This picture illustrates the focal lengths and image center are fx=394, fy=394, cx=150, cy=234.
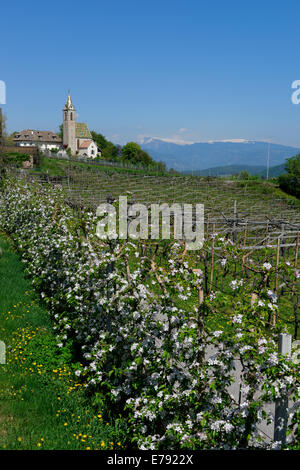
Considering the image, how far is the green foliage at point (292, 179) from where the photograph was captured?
38.4 m

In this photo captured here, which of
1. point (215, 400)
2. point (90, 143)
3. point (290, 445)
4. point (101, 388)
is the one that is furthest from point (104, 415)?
point (90, 143)

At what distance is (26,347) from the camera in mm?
5230

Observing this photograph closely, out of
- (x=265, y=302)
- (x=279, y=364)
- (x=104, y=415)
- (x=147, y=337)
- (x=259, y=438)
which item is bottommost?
(x=104, y=415)

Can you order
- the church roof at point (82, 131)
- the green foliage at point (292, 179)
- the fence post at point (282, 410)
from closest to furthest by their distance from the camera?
the fence post at point (282, 410)
the green foliage at point (292, 179)
the church roof at point (82, 131)

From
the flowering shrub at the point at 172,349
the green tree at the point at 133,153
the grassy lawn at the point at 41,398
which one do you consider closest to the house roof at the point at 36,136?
the green tree at the point at 133,153

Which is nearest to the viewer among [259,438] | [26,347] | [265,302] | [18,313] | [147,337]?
[259,438]

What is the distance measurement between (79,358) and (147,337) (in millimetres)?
1772

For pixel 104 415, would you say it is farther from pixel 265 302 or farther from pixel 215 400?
pixel 265 302

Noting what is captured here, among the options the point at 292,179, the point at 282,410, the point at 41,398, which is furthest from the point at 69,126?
the point at 282,410

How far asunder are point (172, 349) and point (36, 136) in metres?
92.6

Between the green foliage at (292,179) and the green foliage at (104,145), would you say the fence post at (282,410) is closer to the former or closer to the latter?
the green foliage at (292,179)

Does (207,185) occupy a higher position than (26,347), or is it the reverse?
(207,185)

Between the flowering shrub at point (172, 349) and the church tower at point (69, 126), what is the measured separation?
8467 cm

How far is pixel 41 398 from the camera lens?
4141mm
